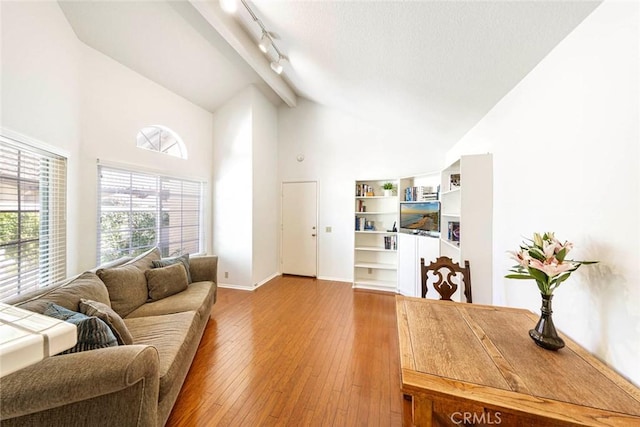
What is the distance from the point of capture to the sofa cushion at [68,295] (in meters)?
1.33

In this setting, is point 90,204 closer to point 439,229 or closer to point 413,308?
point 413,308

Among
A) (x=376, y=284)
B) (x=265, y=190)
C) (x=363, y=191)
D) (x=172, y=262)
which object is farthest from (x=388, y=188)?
(x=172, y=262)

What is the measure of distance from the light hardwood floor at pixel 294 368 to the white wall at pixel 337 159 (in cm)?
131

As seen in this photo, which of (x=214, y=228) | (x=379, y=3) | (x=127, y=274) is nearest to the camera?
(x=379, y=3)

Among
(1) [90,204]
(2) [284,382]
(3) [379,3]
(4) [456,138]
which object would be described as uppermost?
(3) [379,3]

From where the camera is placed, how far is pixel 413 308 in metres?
1.54

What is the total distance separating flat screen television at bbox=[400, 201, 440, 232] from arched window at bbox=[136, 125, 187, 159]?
3.52m

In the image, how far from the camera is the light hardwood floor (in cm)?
155

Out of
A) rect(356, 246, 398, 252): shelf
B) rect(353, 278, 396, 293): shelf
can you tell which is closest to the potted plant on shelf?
rect(356, 246, 398, 252): shelf

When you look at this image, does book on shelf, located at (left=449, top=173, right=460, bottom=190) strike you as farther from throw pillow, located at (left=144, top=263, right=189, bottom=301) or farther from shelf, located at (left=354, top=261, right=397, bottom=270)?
throw pillow, located at (left=144, top=263, right=189, bottom=301)

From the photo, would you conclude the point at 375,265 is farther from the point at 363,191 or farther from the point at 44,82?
the point at 44,82

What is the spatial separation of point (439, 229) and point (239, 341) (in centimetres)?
270

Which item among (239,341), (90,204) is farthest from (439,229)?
(90,204)

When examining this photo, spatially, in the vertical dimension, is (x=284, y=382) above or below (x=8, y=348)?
below
